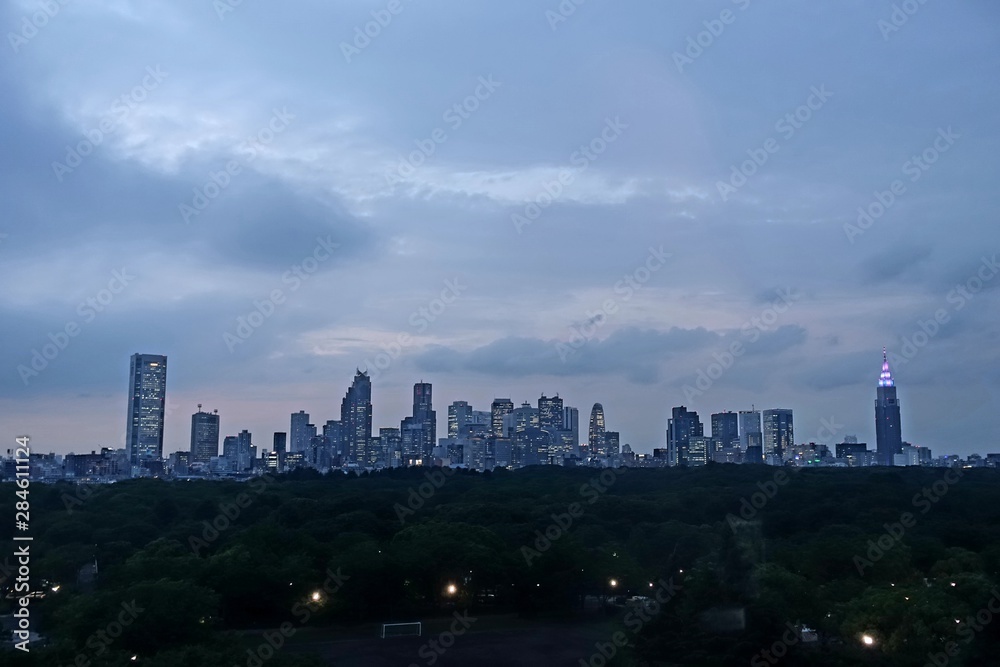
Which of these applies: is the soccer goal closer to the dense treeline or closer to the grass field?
the grass field

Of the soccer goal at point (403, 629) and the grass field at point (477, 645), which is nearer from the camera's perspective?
the grass field at point (477, 645)

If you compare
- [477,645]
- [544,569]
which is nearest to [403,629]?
[477,645]

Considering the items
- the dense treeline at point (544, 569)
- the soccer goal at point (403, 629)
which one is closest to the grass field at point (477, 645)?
the soccer goal at point (403, 629)

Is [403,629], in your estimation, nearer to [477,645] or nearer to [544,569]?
[477,645]

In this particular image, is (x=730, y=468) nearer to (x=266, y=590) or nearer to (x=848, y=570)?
(x=848, y=570)

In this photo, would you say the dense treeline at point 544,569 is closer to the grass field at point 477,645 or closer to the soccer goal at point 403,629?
the grass field at point 477,645

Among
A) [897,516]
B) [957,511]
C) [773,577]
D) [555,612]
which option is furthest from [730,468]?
[773,577]

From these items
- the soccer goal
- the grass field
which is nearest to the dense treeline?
the grass field

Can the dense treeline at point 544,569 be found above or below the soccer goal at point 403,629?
above

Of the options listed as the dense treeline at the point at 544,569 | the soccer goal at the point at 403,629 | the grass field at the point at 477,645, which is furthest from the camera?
the soccer goal at the point at 403,629
